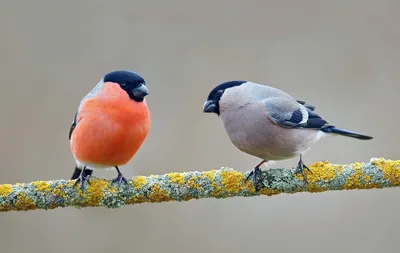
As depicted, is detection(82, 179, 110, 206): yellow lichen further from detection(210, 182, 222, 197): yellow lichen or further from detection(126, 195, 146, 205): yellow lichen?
detection(210, 182, 222, 197): yellow lichen

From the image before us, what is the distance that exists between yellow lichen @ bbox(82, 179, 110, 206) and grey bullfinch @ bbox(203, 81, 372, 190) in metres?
0.57

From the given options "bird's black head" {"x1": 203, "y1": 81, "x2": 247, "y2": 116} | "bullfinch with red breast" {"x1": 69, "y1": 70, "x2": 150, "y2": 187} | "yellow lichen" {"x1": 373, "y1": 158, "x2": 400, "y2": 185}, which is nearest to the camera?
"yellow lichen" {"x1": 373, "y1": 158, "x2": 400, "y2": 185}

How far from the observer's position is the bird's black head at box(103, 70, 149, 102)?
2.49 m

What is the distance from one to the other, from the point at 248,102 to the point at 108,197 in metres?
0.73

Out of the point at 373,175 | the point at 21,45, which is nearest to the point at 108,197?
the point at 373,175

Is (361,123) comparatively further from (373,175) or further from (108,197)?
(108,197)

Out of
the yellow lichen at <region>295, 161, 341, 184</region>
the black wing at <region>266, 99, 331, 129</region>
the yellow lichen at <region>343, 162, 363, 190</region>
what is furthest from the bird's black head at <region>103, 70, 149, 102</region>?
the yellow lichen at <region>343, 162, 363, 190</region>

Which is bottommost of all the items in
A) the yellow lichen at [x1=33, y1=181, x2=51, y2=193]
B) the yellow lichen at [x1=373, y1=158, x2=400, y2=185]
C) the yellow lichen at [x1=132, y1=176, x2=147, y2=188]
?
the yellow lichen at [x1=33, y1=181, x2=51, y2=193]

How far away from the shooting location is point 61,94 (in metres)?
3.92

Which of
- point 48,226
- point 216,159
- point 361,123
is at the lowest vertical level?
point 48,226

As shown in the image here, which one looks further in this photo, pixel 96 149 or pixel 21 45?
pixel 21 45

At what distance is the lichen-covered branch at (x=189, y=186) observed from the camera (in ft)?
7.40

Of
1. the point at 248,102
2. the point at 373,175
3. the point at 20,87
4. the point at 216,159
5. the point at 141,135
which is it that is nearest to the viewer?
the point at 373,175

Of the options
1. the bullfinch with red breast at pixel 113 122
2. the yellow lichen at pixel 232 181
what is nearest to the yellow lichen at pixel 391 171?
the yellow lichen at pixel 232 181
